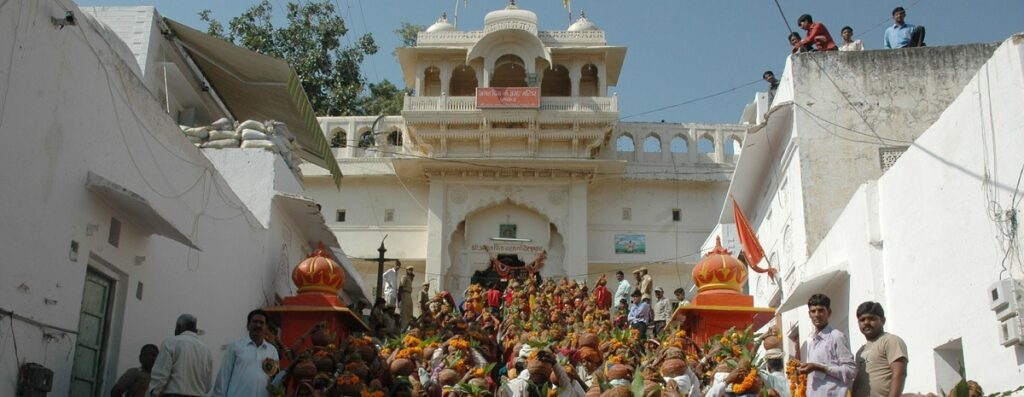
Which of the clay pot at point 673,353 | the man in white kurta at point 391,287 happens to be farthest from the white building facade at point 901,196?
the man in white kurta at point 391,287

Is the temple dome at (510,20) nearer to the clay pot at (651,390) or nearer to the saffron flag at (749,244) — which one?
the saffron flag at (749,244)

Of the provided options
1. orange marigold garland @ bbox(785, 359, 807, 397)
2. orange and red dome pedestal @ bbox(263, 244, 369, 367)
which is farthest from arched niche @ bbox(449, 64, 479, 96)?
orange marigold garland @ bbox(785, 359, 807, 397)

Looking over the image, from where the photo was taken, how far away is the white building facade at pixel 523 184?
28.2 metres

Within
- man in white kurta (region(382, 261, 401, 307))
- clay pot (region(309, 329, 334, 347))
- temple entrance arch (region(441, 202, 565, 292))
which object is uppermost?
temple entrance arch (region(441, 202, 565, 292))

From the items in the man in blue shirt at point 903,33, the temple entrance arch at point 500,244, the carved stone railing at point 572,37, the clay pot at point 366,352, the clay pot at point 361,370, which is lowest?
the clay pot at point 361,370

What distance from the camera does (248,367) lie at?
7945mm

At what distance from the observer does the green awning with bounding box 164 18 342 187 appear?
1528cm

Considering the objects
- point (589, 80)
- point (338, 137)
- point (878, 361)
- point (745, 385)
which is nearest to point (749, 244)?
point (745, 385)

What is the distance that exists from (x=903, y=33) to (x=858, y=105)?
1677mm

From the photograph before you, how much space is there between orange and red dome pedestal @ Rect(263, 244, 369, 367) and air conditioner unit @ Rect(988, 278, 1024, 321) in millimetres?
7332

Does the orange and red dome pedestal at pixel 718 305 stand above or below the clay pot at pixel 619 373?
above

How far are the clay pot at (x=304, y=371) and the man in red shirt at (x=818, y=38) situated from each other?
10.7 metres

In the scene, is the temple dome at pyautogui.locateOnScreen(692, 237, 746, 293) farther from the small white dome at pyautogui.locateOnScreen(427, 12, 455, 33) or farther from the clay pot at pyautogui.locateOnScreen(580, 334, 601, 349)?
the small white dome at pyautogui.locateOnScreen(427, 12, 455, 33)

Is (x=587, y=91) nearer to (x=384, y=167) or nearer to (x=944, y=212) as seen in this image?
(x=384, y=167)
